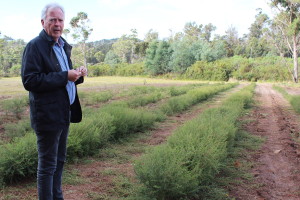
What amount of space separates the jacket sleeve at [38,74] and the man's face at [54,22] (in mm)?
193

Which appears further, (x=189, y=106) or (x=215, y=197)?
(x=189, y=106)

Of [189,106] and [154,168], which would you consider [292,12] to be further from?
[154,168]

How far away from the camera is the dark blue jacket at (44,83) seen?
2.12 metres

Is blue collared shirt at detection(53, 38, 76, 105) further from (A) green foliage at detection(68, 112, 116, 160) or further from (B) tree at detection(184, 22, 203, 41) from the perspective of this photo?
(B) tree at detection(184, 22, 203, 41)

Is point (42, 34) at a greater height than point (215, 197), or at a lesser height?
greater

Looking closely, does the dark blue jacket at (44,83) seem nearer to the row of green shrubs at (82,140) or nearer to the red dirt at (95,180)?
the red dirt at (95,180)

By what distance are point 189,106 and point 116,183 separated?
834 cm

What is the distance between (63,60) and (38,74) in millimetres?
395

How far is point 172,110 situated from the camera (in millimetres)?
9703

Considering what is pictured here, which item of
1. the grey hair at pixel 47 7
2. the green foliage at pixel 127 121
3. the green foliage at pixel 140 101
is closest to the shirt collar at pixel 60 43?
the grey hair at pixel 47 7

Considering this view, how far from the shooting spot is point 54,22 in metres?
2.23

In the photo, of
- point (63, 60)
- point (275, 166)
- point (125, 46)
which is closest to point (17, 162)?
point (63, 60)

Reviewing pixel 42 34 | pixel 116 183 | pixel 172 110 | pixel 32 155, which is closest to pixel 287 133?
pixel 172 110

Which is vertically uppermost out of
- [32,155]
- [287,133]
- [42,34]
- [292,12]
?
[292,12]
